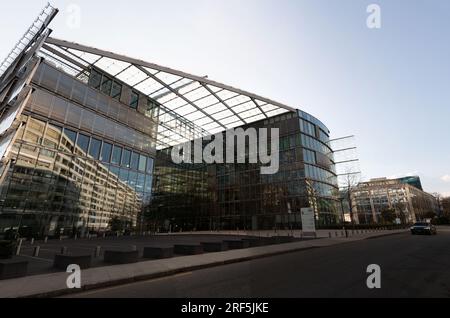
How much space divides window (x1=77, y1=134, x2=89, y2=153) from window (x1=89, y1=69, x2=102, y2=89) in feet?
23.0

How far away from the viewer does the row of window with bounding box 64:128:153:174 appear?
27236 mm

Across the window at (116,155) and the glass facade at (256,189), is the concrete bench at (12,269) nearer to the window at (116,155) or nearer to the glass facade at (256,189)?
the window at (116,155)

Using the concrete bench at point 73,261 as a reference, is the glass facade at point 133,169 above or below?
above

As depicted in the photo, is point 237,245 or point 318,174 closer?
point 237,245

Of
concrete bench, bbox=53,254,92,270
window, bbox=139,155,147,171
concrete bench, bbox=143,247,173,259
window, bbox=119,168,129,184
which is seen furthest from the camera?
window, bbox=139,155,147,171

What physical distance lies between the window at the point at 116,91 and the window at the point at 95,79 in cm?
205

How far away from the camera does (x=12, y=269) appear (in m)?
6.61

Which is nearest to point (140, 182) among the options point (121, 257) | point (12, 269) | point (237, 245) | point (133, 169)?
point (133, 169)

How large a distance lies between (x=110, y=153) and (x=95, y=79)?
983 cm

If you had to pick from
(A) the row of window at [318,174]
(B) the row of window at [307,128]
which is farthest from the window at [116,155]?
(B) the row of window at [307,128]

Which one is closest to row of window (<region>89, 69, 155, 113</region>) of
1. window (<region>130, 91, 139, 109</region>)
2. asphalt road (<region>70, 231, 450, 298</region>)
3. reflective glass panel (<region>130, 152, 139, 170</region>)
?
window (<region>130, 91, 139, 109</region>)

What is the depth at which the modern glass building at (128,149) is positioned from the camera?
73.3ft

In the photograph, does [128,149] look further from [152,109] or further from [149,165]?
[152,109]

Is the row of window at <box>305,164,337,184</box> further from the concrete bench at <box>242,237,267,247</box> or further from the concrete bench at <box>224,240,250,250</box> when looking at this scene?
the concrete bench at <box>224,240,250,250</box>
